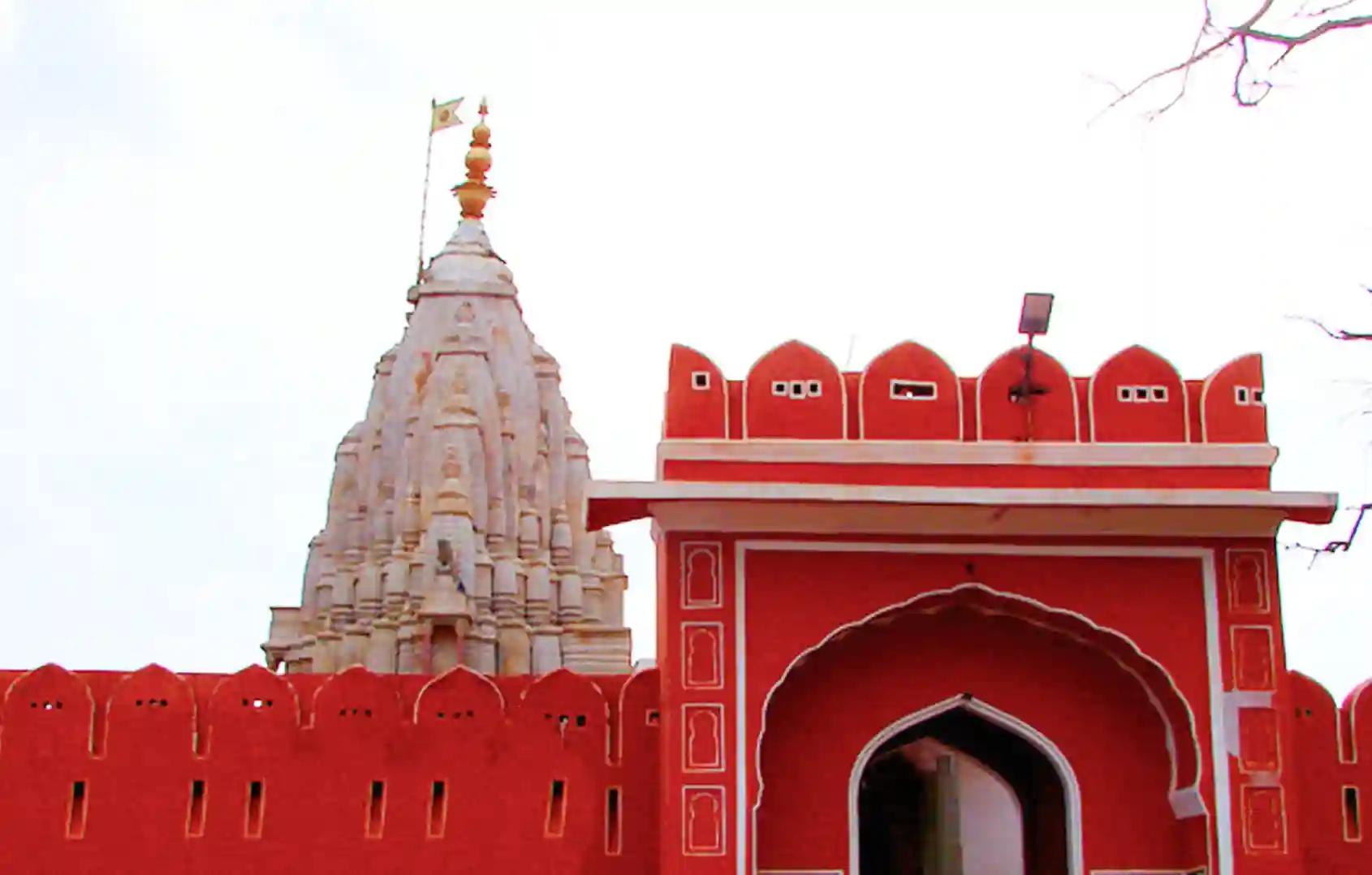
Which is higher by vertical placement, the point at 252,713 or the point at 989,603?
the point at 989,603

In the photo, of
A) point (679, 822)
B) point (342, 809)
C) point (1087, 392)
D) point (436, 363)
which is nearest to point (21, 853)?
point (342, 809)

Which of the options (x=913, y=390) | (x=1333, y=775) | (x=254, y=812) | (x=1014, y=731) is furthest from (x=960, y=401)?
(x=254, y=812)

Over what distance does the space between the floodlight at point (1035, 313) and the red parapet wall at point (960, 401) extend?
6.0 inches

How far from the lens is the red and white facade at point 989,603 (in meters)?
11.7

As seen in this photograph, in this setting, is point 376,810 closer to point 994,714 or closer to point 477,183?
point 994,714

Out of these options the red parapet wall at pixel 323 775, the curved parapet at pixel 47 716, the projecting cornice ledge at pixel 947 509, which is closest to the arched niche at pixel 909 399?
the projecting cornice ledge at pixel 947 509

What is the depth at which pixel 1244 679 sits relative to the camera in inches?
466

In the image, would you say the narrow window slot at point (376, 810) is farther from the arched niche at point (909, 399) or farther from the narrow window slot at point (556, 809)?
the arched niche at point (909, 399)

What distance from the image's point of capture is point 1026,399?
12.2 metres

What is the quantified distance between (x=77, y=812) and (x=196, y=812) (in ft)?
2.26

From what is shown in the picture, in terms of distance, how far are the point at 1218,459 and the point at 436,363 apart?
13336 millimetres

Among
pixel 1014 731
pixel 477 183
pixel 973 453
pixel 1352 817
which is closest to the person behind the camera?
pixel 973 453

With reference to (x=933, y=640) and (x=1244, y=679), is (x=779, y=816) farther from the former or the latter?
(x=1244, y=679)

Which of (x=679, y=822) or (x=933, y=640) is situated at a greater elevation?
(x=933, y=640)
